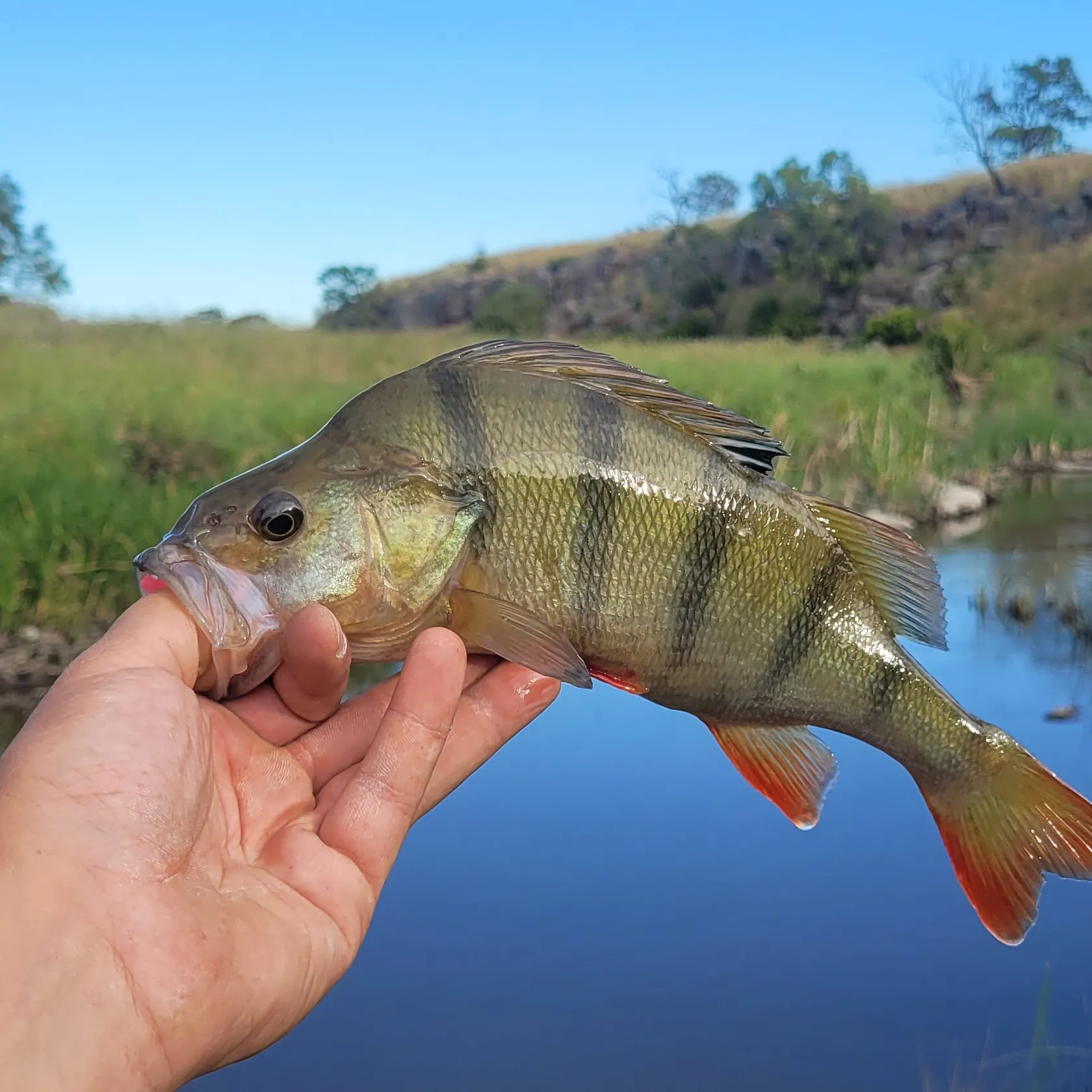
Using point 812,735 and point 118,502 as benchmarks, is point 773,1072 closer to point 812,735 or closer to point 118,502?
point 812,735

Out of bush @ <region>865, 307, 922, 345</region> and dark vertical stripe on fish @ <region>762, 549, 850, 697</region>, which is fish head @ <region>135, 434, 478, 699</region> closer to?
dark vertical stripe on fish @ <region>762, 549, 850, 697</region>

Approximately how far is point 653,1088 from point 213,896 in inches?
106

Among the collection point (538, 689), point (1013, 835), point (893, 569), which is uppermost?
point (893, 569)

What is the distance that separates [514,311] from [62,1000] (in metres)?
60.1

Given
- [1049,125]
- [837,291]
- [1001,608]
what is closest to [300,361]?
[1001,608]

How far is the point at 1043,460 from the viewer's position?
61.1 feet

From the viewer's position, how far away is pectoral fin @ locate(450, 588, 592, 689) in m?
2.03

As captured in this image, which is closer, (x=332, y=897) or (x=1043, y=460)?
(x=332, y=897)

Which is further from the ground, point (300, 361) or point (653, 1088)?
point (300, 361)

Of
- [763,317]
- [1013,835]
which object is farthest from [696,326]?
[1013,835]

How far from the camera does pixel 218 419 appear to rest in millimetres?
10555

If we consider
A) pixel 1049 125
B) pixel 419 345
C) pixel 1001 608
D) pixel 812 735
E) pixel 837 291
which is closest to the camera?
pixel 812 735

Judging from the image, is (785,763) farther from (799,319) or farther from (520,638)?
(799,319)

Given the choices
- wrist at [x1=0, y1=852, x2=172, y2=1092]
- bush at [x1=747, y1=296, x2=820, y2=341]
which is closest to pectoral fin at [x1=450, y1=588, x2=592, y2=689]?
wrist at [x1=0, y1=852, x2=172, y2=1092]
